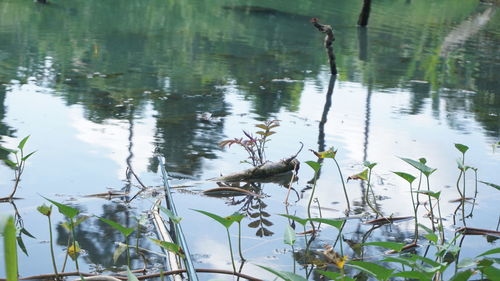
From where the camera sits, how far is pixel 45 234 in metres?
2.57

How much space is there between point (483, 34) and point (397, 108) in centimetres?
741

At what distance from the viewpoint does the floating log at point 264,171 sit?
3.42 meters

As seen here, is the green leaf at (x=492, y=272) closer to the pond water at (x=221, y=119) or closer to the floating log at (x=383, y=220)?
the pond water at (x=221, y=119)

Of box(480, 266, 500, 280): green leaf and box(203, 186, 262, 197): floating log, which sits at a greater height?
box(480, 266, 500, 280): green leaf

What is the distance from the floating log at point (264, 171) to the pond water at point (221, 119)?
0.25ft

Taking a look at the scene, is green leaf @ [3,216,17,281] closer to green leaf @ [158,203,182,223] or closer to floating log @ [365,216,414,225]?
green leaf @ [158,203,182,223]

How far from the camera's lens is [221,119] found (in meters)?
4.77

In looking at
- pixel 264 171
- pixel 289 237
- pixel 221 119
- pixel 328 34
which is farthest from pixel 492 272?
pixel 328 34

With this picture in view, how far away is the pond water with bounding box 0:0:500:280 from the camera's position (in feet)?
9.37

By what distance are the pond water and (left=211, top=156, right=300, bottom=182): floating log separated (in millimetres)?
75

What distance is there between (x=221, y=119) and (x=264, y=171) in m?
1.34

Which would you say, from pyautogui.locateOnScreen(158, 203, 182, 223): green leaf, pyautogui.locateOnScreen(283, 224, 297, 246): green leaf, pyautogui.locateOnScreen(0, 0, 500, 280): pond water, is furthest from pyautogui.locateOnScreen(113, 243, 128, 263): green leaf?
pyautogui.locateOnScreen(283, 224, 297, 246): green leaf

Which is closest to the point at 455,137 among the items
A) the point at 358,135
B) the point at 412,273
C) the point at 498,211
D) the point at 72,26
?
the point at 358,135

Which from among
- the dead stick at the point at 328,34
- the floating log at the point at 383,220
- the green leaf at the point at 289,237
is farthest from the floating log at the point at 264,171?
the dead stick at the point at 328,34
